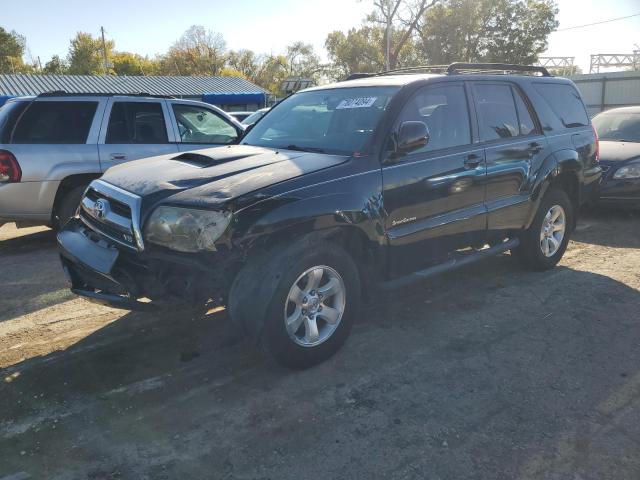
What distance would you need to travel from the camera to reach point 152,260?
3.26 m

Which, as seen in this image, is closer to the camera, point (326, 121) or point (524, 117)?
point (326, 121)

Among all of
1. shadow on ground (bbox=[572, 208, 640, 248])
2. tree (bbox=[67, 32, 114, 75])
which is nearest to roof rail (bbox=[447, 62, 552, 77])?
shadow on ground (bbox=[572, 208, 640, 248])

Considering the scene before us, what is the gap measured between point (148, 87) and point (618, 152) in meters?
33.0

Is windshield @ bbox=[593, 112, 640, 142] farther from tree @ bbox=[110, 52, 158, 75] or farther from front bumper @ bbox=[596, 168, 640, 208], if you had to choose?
tree @ bbox=[110, 52, 158, 75]

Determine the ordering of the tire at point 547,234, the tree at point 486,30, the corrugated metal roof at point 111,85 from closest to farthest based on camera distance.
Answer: the tire at point 547,234 < the corrugated metal roof at point 111,85 < the tree at point 486,30

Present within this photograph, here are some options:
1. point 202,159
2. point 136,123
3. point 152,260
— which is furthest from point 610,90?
point 152,260

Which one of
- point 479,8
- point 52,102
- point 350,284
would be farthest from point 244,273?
point 479,8

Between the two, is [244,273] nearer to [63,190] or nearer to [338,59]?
[63,190]

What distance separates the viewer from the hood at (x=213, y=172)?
10.7 feet

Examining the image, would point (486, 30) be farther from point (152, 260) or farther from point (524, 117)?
point (152, 260)

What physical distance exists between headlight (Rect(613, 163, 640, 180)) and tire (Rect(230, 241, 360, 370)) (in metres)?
5.85

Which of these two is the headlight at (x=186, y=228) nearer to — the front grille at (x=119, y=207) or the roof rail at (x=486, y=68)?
the front grille at (x=119, y=207)

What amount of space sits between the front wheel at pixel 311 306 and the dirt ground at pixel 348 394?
175 millimetres

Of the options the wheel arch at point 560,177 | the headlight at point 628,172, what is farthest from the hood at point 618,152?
the wheel arch at point 560,177
